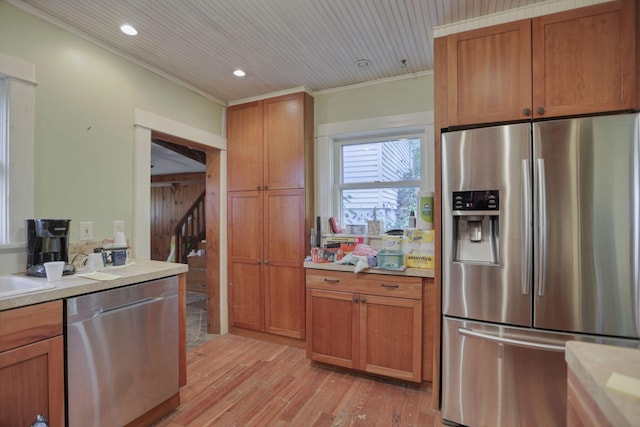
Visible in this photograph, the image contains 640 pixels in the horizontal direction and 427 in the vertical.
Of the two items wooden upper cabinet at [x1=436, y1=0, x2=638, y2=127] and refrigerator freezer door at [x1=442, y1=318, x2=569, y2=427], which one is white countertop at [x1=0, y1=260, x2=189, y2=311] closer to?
refrigerator freezer door at [x1=442, y1=318, x2=569, y2=427]

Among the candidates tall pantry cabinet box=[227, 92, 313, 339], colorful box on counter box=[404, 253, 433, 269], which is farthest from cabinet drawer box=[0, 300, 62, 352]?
colorful box on counter box=[404, 253, 433, 269]

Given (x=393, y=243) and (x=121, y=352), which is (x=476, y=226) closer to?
(x=393, y=243)

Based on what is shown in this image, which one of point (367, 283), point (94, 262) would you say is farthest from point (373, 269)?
point (94, 262)

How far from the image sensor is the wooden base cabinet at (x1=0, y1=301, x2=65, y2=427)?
1.26 metres

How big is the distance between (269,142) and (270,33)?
45.3 inches

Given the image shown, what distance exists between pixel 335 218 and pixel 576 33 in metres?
2.19

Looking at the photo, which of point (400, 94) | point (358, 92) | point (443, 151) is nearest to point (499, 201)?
point (443, 151)

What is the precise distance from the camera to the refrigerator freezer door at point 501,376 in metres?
1.66


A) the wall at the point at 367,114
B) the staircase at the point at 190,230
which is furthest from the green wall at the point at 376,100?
the staircase at the point at 190,230

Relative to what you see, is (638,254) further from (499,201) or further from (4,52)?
(4,52)

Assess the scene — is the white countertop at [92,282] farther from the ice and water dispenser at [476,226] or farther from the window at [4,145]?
the ice and water dispenser at [476,226]

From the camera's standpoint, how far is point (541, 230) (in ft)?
5.58

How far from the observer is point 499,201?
178 cm

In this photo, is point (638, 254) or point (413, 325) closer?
point (638, 254)
